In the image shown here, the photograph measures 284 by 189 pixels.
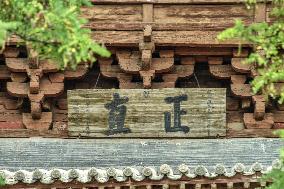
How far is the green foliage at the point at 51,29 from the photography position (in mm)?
7516

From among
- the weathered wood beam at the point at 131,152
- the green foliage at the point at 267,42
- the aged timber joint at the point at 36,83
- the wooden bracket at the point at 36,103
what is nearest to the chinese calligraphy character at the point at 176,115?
the weathered wood beam at the point at 131,152

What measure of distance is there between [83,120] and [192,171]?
→ 6.02ft

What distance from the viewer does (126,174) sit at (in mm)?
10609

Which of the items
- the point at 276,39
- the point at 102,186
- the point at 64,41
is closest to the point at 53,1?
the point at 64,41

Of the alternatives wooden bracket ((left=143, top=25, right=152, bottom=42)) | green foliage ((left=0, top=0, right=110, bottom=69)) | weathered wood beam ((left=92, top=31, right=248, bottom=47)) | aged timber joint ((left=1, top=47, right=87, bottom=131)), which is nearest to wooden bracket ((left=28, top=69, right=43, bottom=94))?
aged timber joint ((left=1, top=47, right=87, bottom=131))

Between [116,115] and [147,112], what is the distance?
1.26 feet

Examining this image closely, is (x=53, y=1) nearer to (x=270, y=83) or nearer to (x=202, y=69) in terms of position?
(x=270, y=83)

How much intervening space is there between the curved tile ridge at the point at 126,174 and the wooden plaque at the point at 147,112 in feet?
3.95

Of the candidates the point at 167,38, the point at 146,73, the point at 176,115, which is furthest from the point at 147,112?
the point at 167,38

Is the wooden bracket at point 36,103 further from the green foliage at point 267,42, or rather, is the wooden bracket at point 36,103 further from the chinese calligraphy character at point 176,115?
the green foliage at point 267,42

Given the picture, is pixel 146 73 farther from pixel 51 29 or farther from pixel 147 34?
pixel 51 29

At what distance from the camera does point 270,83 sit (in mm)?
8148

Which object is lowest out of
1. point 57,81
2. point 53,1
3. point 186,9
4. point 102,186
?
point 102,186

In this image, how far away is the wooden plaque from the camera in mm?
11883
